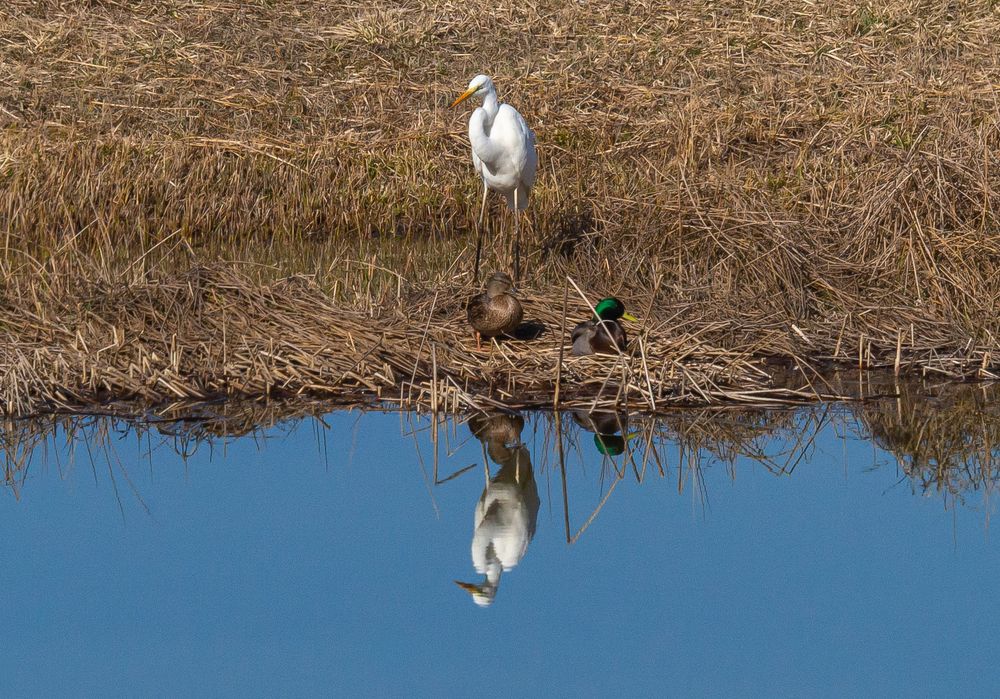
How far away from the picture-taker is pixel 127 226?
Answer: 1268 cm

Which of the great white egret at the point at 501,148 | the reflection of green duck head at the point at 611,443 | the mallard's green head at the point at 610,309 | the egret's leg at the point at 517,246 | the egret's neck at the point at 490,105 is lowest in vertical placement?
the reflection of green duck head at the point at 611,443

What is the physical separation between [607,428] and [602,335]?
746 millimetres

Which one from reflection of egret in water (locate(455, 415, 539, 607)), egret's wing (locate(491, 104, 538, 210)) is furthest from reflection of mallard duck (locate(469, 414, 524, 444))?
egret's wing (locate(491, 104, 538, 210))

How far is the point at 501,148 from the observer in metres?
10.3

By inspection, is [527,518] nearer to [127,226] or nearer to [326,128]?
[127,226]

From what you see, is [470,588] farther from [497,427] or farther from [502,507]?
[497,427]

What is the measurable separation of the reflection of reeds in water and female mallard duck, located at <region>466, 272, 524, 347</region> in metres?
1.93

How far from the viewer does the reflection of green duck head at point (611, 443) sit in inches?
283

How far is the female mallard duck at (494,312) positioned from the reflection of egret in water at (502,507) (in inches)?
29.6

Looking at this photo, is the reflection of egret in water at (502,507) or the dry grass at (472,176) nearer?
the reflection of egret in water at (502,507)

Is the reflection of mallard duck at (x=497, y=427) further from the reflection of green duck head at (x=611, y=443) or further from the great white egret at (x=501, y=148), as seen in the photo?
the great white egret at (x=501, y=148)

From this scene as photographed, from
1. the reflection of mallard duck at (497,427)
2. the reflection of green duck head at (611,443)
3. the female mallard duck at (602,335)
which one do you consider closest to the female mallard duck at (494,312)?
the female mallard duck at (602,335)

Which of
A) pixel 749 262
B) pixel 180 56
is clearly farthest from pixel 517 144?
pixel 180 56

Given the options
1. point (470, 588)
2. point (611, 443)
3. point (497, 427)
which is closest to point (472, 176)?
point (497, 427)
